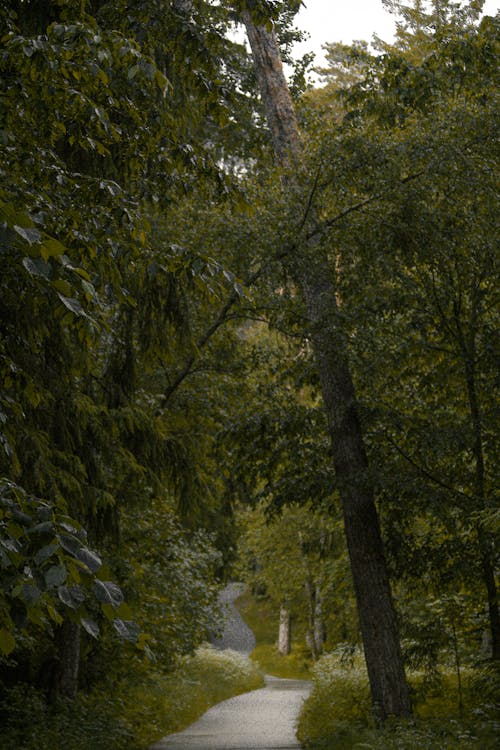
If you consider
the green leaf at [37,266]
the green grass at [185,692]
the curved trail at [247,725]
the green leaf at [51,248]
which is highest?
the green leaf at [51,248]

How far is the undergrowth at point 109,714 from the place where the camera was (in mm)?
8758

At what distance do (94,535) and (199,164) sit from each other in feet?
11.6

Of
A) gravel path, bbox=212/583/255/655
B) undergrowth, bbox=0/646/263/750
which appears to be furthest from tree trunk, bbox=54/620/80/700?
gravel path, bbox=212/583/255/655

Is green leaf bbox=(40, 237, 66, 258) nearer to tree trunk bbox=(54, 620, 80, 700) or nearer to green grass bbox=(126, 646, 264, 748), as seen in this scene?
tree trunk bbox=(54, 620, 80, 700)

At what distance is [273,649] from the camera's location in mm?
39250

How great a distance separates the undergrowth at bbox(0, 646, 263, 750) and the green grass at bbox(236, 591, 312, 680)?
44.5 ft

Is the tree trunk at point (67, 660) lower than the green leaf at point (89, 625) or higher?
higher

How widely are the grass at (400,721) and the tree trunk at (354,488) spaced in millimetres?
580

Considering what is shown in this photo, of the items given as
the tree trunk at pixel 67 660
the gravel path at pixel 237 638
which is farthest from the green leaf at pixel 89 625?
the gravel path at pixel 237 638

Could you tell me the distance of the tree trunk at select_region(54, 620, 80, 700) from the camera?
1054 centimetres

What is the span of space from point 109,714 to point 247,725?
4.32m

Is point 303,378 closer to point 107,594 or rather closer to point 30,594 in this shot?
point 107,594

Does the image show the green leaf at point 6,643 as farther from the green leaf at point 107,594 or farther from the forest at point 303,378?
the forest at point 303,378

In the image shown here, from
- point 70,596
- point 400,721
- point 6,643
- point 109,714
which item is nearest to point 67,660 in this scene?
point 109,714
